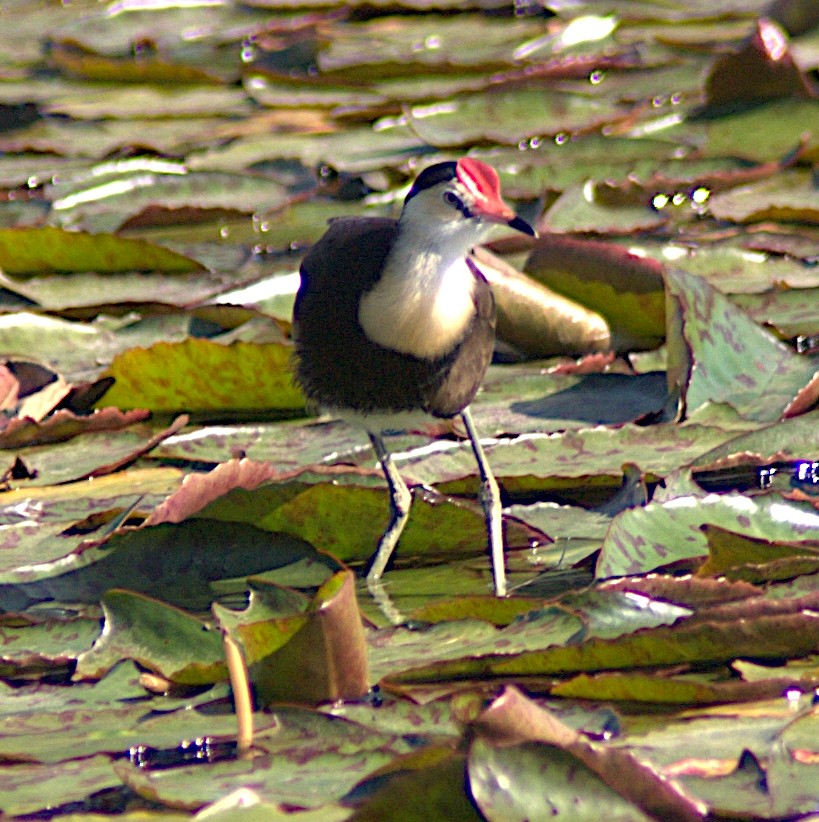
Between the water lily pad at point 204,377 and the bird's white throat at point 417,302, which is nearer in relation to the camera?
the bird's white throat at point 417,302

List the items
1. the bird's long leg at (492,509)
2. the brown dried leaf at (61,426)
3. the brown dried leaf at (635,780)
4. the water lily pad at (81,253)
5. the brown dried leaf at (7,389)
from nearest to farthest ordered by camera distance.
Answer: the brown dried leaf at (635,780), the bird's long leg at (492,509), the brown dried leaf at (61,426), the brown dried leaf at (7,389), the water lily pad at (81,253)

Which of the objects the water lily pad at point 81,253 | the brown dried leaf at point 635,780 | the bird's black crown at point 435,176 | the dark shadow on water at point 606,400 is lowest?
the dark shadow on water at point 606,400

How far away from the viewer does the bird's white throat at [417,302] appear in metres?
2.21

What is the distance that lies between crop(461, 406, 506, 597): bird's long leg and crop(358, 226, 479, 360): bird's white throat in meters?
0.13

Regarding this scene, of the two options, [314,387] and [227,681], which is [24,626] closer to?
[227,681]

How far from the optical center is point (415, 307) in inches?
86.9

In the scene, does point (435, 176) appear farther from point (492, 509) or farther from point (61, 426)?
point (61, 426)

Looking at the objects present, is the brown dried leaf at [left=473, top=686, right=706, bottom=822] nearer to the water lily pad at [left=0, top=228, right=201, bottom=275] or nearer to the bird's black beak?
the bird's black beak

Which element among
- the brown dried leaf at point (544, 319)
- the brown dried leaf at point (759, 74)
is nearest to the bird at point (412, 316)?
the brown dried leaf at point (544, 319)

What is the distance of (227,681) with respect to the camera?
5.30 feet

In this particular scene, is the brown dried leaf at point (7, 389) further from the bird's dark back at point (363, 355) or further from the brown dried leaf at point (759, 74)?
the brown dried leaf at point (759, 74)

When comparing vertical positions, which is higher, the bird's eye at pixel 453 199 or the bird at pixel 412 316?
the bird's eye at pixel 453 199

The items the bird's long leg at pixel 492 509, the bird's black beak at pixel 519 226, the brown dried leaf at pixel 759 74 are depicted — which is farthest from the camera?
the brown dried leaf at pixel 759 74

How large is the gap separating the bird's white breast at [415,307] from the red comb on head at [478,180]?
4.2 inches
